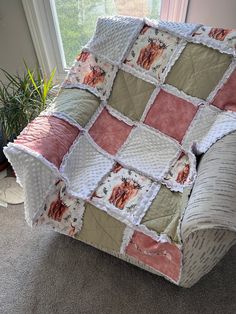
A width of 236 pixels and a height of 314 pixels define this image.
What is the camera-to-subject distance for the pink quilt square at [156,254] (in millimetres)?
896

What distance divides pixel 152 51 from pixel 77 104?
423mm

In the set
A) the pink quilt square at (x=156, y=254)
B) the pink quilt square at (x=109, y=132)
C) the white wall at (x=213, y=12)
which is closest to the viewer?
the pink quilt square at (x=156, y=254)

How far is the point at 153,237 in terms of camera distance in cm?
93

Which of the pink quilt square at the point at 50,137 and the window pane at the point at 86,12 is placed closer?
the pink quilt square at the point at 50,137

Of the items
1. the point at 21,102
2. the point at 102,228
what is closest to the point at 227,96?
the point at 102,228

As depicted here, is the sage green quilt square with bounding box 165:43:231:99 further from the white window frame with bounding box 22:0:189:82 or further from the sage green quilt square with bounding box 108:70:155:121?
the white window frame with bounding box 22:0:189:82

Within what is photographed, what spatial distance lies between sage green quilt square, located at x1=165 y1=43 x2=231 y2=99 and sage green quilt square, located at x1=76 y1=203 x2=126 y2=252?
2.13 ft

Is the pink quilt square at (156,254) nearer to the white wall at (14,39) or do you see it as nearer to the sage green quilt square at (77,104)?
the sage green quilt square at (77,104)

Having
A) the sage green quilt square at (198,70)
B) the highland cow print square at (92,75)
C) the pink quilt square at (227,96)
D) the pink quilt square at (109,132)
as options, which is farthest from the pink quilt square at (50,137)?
the pink quilt square at (227,96)

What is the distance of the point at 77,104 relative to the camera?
1.20 m

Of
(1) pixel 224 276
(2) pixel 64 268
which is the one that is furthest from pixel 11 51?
(1) pixel 224 276

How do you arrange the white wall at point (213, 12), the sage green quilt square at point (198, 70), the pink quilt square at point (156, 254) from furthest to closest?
1. the white wall at point (213, 12)
2. the sage green quilt square at point (198, 70)
3. the pink quilt square at point (156, 254)

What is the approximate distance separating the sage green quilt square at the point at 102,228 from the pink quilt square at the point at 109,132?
31cm

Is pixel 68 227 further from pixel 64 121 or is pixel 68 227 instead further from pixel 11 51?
pixel 11 51
